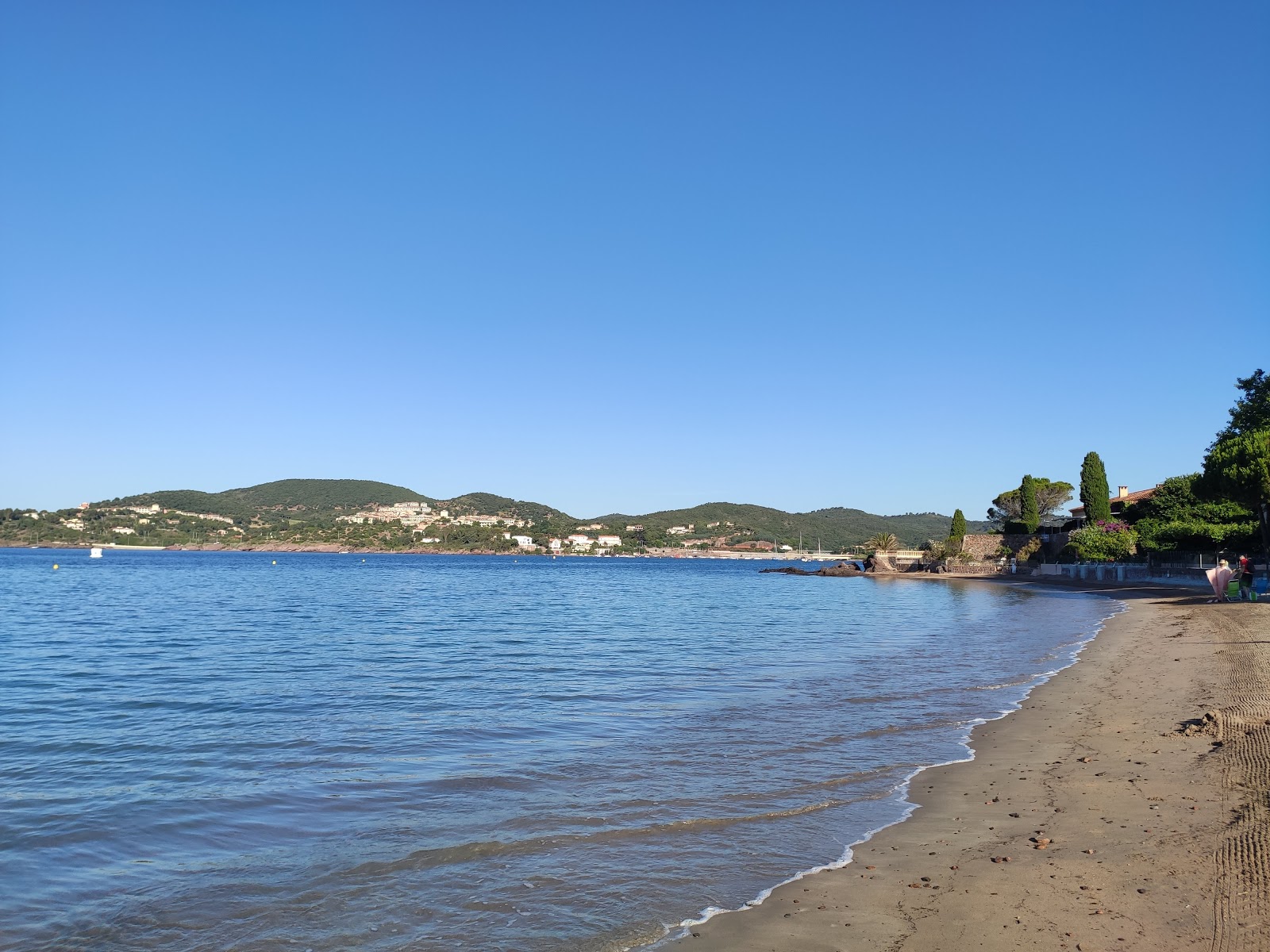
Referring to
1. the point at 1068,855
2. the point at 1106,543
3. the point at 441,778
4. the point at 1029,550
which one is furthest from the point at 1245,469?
the point at 1029,550

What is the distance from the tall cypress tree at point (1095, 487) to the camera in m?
70.2

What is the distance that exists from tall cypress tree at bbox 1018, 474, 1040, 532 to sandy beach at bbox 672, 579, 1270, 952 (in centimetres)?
7817

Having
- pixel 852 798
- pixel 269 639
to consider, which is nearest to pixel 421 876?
pixel 852 798

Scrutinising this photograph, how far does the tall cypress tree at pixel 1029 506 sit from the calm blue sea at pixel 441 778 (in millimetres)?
66187

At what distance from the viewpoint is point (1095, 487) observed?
70.2m

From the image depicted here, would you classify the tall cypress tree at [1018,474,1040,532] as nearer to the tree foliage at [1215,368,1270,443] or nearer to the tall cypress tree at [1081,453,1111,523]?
the tall cypress tree at [1081,453,1111,523]

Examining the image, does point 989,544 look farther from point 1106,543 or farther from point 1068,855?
point 1068,855

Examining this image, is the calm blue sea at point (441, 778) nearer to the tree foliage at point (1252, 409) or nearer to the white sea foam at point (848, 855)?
the white sea foam at point (848, 855)

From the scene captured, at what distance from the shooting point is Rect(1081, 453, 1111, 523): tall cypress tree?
70.2 meters

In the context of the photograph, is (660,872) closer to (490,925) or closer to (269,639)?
(490,925)

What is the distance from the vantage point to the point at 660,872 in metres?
6.14

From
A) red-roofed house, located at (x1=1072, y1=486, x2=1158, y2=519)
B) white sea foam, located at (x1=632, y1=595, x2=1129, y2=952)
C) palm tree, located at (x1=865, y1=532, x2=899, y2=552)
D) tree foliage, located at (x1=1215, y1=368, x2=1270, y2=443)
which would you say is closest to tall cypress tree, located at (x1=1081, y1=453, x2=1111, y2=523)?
red-roofed house, located at (x1=1072, y1=486, x2=1158, y2=519)

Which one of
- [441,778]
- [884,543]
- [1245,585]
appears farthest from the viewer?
[884,543]

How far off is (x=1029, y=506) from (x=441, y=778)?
85.8 metres
